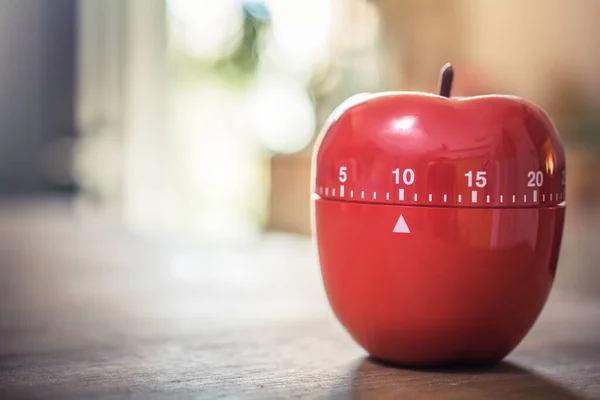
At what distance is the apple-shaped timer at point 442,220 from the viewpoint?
0.51 metres

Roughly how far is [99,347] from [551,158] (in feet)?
1.24

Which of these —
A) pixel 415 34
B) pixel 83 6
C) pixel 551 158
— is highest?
pixel 83 6

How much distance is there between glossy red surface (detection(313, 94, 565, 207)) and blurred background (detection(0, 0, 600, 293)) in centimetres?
61

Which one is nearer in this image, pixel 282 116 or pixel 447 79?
pixel 447 79

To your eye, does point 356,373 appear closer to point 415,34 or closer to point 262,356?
point 262,356

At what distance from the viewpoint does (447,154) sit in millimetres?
506

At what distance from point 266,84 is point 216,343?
1.80 m

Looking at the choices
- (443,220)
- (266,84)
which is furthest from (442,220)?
(266,84)

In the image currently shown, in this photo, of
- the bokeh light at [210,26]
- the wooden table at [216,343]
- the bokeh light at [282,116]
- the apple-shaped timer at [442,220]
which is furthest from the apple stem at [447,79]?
the bokeh light at [210,26]

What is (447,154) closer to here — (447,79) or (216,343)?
(447,79)

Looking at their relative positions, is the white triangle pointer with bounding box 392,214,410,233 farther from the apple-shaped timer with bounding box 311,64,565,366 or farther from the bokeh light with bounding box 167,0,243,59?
the bokeh light with bounding box 167,0,243,59

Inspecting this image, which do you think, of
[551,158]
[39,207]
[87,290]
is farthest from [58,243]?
[39,207]

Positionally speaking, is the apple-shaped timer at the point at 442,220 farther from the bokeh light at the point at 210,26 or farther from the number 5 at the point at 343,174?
the bokeh light at the point at 210,26

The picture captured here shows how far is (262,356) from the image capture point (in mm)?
583
